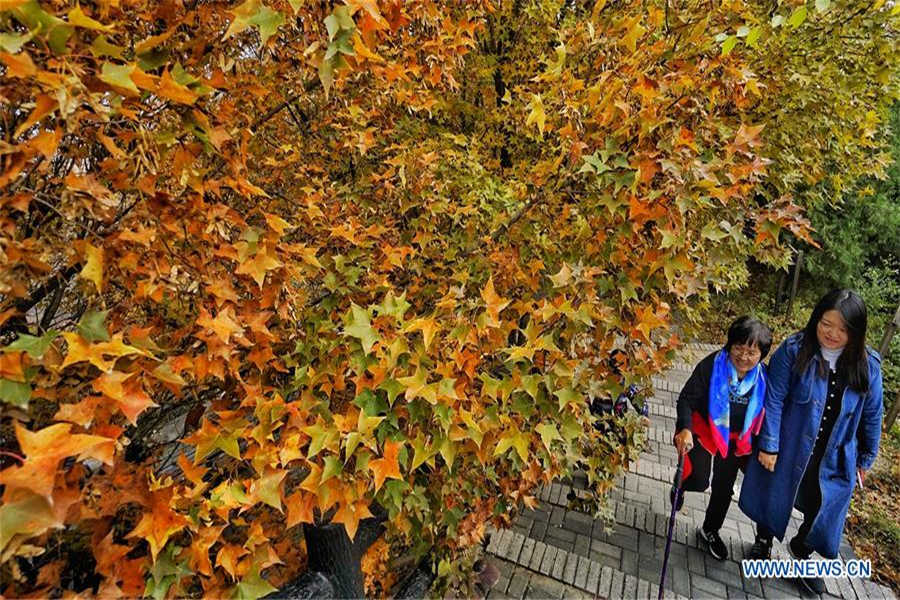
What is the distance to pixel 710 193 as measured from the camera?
1480mm

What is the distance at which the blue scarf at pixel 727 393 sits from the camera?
2.79m

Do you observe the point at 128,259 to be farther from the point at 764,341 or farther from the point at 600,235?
the point at 764,341

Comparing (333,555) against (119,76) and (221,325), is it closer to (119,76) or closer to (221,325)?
(221,325)

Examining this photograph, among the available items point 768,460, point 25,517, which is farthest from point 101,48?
point 768,460

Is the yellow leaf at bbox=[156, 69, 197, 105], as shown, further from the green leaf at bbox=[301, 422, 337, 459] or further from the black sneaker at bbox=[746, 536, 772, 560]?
the black sneaker at bbox=[746, 536, 772, 560]

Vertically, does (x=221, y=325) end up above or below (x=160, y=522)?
above

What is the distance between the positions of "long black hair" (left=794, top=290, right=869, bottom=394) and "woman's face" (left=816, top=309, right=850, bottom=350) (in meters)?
0.02

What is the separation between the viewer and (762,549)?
3.04m

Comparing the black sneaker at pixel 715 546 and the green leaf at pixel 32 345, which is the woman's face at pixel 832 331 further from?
the green leaf at pixel 32 345

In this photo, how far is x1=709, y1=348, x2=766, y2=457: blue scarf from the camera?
2.79m

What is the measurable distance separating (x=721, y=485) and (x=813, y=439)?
0.68 metres

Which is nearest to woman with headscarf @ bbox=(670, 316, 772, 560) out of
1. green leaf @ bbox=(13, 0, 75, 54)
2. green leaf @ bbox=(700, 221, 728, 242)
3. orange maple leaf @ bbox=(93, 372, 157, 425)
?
green leaf @ bbox=(700, 221, 728, 242)

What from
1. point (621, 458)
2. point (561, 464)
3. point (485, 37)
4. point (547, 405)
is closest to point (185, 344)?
point (547, 405)

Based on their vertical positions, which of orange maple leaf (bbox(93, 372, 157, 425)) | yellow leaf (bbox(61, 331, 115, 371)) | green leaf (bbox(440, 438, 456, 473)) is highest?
yellow leaf (bbox(61, 331, 115, 371))
